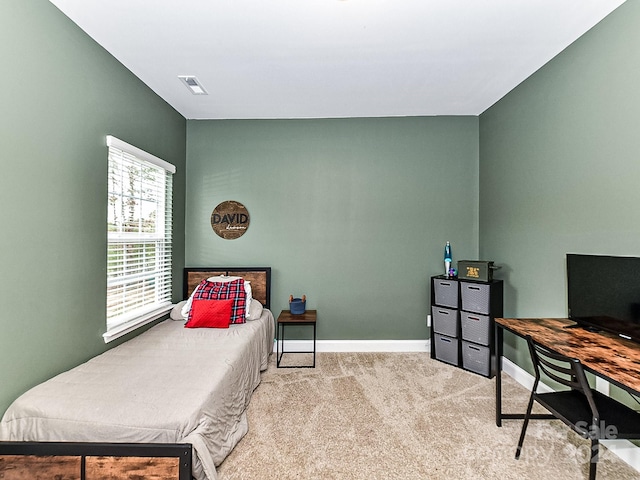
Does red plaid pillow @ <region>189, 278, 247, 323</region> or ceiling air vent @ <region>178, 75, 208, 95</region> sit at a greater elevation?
ceiling air vent @ <region>178, 75, 208, 95</region>

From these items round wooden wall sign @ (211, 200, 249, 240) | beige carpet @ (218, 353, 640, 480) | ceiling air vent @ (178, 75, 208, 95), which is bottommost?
beige carpet @ (218, 353, 640, 480)

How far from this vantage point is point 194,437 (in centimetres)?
163

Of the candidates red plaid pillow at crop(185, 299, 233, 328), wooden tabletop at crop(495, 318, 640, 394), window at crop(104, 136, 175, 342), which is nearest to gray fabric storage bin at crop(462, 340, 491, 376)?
wooden tabletop at crop(495, 318, 640, 394)

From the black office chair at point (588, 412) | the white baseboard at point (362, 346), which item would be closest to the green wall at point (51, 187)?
the white baseboard at point (362, 346)

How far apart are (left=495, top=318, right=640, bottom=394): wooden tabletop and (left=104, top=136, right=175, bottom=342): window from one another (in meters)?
3.00

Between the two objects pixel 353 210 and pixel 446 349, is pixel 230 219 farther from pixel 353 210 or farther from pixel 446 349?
pixel 446 349

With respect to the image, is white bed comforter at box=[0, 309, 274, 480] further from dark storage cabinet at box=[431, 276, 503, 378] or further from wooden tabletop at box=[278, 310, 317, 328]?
dark storage cabinet at box=[431, 276, 503, 378]

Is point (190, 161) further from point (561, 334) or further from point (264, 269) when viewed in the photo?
point (561, 334)

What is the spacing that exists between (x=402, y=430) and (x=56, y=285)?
252 cm

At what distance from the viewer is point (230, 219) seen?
12.8ft

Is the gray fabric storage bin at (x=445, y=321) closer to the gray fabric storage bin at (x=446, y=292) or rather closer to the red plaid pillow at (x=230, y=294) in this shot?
the gray fabric storage bin at (x=446, y=292)

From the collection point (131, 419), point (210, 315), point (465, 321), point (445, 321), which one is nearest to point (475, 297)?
point (465, 321)

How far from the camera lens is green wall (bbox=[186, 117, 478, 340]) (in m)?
3.90

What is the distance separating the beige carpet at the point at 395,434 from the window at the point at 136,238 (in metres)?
1.36
